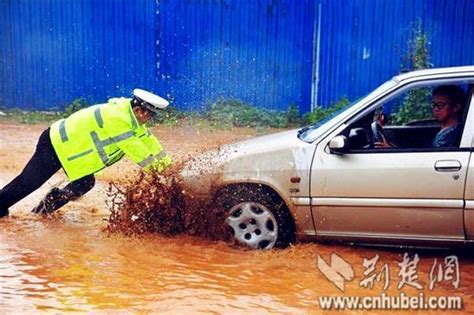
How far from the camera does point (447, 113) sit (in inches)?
231

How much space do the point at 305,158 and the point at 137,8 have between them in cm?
931

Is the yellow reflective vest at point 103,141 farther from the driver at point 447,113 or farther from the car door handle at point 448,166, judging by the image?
the car door handle at point 448,166

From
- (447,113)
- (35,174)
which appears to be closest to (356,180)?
(447,113)

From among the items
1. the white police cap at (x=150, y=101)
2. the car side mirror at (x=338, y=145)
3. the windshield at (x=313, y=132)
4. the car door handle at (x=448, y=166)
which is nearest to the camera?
the car door handle at (x=448, y=166)

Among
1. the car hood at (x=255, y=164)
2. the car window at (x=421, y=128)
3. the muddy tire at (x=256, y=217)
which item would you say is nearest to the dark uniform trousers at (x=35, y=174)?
the car hood at (x=255, y=164)

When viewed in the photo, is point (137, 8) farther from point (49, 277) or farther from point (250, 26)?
point (49, 277)

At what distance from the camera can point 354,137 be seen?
5582 millimetres

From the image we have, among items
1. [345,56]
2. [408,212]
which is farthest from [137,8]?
[408,212]

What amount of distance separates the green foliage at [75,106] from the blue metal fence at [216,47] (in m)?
0.12

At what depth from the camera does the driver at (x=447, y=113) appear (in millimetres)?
5521

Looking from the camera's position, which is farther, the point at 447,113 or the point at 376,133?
the point at 376,133

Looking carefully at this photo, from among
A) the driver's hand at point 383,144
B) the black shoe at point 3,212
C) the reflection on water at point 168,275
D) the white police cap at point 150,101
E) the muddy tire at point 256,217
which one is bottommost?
the reflection on water at point 168,275

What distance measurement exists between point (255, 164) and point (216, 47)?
8.52 meters

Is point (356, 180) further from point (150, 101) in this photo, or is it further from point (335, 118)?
point (150, 101)
